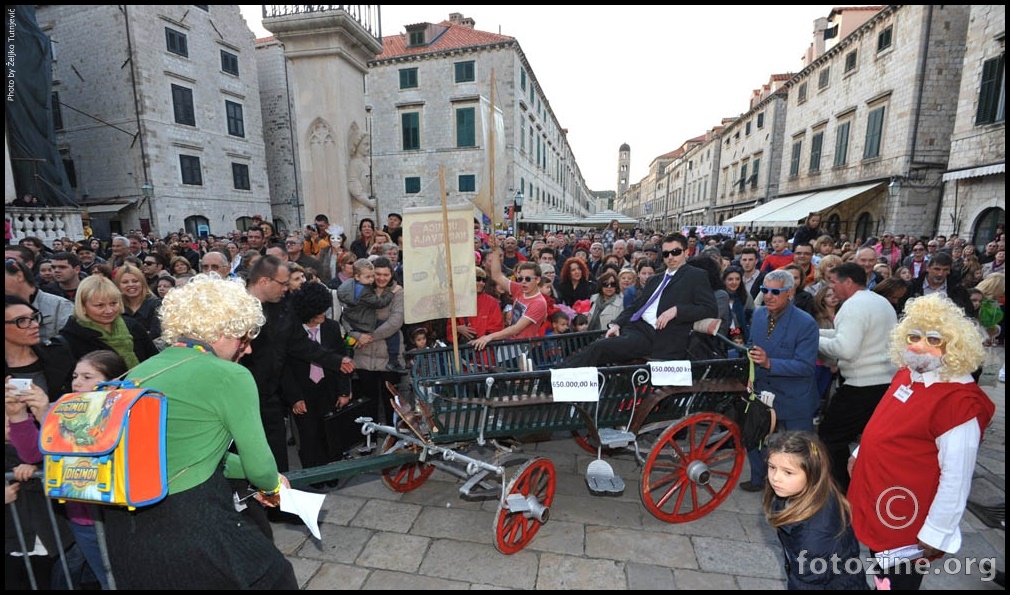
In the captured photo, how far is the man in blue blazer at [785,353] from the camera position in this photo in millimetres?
3564

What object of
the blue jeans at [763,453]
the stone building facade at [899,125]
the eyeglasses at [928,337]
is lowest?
the blue jeans at [763,453]

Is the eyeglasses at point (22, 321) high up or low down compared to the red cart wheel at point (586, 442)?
up

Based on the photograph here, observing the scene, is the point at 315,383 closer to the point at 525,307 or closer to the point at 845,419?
the point at 525,307

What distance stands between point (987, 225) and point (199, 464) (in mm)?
19537

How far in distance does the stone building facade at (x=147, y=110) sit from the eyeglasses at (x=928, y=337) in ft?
81.4

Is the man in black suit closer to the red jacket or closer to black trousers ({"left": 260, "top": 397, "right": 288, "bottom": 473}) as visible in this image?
the red jacket

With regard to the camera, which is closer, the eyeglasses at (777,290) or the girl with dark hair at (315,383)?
the eyeglasses at (777,290)

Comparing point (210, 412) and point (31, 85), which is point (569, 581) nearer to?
point (210, 412)

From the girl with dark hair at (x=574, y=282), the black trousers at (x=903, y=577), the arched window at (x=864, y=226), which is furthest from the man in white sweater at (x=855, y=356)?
the arched window at (x=864, y=226)

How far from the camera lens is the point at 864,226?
19.1 metres

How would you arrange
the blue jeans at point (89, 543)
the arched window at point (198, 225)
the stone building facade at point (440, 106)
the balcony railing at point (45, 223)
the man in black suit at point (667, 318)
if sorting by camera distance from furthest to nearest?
the stone building facade at point (440, 106) → the arched window at point (198, 225) → the balcony railing at point (45, 223) → the man in black suit at point (667, 318) → the blue jeans at point (89, 543)

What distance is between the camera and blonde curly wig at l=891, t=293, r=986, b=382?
2193 mm

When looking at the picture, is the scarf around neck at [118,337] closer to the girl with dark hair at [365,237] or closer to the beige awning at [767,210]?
the girl with dark hair at [365,237]

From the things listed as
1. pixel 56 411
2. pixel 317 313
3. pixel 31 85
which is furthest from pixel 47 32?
pixel 56 411
